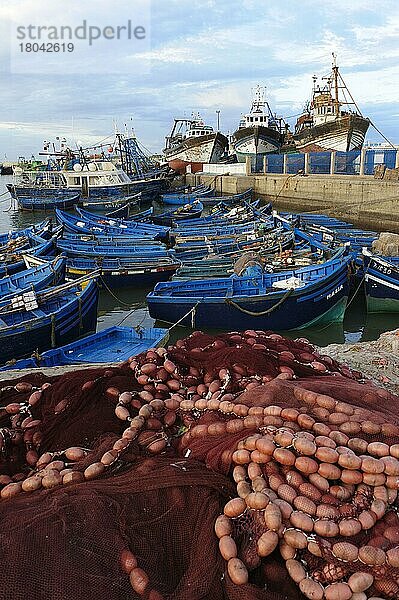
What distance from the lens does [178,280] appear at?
40.8ft

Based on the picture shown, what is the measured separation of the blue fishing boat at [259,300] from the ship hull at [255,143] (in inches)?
1008

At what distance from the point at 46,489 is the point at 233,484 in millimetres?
883

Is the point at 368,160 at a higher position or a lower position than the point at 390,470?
higher

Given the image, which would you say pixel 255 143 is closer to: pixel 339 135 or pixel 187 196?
pixel 339 135

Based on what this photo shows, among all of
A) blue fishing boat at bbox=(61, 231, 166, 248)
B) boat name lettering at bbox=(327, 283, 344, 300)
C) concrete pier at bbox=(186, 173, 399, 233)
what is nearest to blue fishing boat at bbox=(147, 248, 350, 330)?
boat name lettering at bbox=(327, 283, 344, 300)

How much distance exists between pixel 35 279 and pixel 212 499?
32.6 ft

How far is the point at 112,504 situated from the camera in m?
1.99

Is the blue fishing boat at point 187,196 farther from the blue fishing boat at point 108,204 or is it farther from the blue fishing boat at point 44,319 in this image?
the blue fishing boat at point 44,319

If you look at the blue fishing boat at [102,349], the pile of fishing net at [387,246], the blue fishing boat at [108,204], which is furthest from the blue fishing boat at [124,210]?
the blue fishing boat at [102,349]

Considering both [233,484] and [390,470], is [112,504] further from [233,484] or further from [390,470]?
[390,470]

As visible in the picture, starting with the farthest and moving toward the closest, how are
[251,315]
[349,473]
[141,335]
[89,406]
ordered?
[251,315]
[141,335]
[89,406]
[349,473]

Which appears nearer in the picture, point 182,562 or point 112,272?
point 182,562

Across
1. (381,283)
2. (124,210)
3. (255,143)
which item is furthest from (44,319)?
(255,143)

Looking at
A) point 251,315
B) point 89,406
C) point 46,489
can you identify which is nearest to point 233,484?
point 46,489
